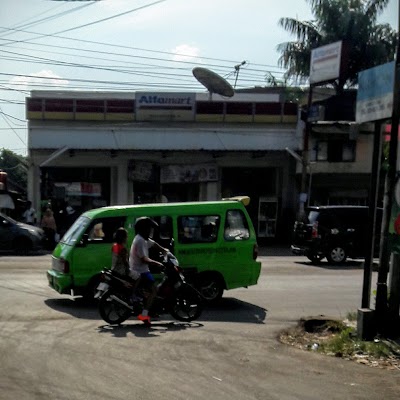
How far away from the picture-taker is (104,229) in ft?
38.4

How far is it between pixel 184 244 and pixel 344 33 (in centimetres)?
2800

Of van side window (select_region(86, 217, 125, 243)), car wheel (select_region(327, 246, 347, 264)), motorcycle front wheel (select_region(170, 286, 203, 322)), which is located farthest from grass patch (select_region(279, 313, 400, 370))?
car wheel (select_region(327, 246, 347, 264))

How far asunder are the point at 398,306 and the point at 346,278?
802cm

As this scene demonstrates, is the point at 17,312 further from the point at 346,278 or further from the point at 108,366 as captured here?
the point at 346,278

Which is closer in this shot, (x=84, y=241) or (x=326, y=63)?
(x=84, y=241)

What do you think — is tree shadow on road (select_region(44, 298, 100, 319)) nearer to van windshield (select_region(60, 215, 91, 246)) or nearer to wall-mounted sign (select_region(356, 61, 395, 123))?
van windshield (select_region(60, 215, 91, 246))

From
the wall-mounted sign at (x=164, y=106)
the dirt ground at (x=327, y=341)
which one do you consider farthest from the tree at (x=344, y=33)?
the dirt ground at (x=327, y=341)

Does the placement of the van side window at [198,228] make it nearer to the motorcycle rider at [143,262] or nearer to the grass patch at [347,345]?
the motorcycle rider at [143,262]

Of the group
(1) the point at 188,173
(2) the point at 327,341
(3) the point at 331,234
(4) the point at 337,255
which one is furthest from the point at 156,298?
(1) the point at 188,173

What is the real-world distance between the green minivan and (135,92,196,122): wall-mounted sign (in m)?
19.1

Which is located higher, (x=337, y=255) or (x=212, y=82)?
(x=212, y=82)

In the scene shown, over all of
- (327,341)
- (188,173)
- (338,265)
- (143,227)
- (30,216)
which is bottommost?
(338,265)

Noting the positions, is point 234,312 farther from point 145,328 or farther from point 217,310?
point 145,328

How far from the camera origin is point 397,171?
863 centimetres
